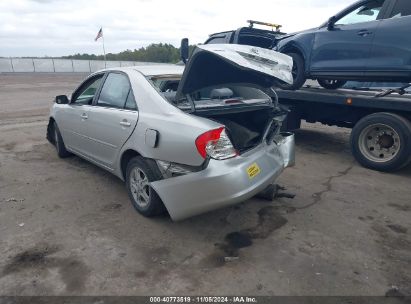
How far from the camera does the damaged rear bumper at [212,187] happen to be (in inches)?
119

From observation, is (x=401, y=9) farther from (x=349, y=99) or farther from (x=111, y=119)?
(x=111, y=119)

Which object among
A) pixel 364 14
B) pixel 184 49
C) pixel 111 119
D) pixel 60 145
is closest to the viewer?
pixel 111 119

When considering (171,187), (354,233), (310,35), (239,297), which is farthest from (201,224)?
(310,35)

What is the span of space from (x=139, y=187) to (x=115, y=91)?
3.95ft

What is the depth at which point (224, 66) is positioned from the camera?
11.4ft

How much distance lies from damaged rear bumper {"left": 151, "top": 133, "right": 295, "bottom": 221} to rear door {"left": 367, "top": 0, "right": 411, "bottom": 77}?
3.42 m

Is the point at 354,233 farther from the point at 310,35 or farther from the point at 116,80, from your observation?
the point at 310,35

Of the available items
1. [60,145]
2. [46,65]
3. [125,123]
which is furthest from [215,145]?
[46,65]

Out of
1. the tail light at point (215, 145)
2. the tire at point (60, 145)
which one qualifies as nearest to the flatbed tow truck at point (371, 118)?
the tail light at point (215, 145)

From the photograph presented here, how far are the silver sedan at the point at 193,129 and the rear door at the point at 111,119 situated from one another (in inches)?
0.5

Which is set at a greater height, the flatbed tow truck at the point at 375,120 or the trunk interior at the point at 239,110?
the trunk interior at the point at 239,110

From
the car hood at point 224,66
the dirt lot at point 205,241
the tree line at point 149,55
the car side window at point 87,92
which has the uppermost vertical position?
the car hood at point 224,66

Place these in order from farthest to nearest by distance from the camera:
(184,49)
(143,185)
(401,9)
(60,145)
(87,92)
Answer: (184,49) → (60,145) → (401,9) → (87,92) → (143,185)

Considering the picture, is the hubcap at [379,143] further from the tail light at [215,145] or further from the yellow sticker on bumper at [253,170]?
the tail light at [215,145]
